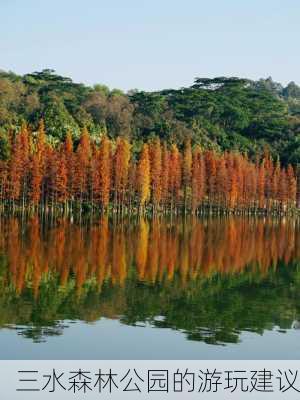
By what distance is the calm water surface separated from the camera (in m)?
16.9

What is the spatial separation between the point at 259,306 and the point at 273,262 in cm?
1143

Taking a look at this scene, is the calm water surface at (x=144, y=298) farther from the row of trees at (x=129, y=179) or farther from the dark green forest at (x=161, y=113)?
the dark green forest at (x=161, y=113)

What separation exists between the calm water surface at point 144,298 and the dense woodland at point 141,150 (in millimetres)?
21193

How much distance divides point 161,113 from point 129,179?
40.0 meters

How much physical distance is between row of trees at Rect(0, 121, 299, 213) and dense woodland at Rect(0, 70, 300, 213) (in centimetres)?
11

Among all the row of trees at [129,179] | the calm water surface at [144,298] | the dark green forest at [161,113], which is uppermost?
the dark green forest at [161,113]

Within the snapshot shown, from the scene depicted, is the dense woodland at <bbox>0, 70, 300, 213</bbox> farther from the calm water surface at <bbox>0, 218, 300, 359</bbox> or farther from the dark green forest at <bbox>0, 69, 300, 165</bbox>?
the calm water surface at <bbox>0, 218, 300, 359</bbox>

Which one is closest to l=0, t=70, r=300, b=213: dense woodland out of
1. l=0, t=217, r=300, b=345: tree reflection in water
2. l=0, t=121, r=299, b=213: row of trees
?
l=0, t=121, r=299, b=213: row of trees

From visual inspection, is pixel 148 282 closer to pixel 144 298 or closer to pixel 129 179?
pixel 144 298

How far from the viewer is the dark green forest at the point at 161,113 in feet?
269

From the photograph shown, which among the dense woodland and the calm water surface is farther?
the dense woodland

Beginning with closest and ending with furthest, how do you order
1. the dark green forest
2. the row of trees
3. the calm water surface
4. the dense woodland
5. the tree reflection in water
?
the calm water surface < the tree reflection in water < the row of trees < the dense woodland < the dark green forest

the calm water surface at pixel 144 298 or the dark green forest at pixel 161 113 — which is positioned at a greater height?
the dark green forest at pixel 161 113

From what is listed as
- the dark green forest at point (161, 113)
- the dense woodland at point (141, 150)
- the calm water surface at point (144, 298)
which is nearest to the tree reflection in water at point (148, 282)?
the calm water surface at point (144, 298)
